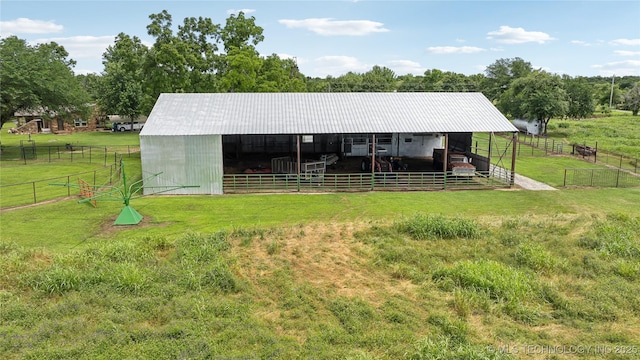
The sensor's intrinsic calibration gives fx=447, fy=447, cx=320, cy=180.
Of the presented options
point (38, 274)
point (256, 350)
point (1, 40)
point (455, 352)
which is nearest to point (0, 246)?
point (38, 274)

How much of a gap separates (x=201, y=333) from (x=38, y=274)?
5.55 m

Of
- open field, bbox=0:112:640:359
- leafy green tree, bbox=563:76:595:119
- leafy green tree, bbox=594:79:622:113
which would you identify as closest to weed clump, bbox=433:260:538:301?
open field, bbox=0:112:640:359

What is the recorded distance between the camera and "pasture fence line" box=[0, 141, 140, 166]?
3466 centimetres

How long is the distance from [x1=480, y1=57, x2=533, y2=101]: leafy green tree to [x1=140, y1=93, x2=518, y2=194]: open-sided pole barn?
58205 millimetres

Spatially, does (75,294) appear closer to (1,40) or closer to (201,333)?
(201,333)

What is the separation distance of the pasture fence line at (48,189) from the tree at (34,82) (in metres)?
12.4

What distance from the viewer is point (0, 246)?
45.0ft

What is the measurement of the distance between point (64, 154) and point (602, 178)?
40309 millimetres

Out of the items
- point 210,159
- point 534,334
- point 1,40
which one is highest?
point 1,40

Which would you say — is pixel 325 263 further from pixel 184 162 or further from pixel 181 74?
pixel 181 74

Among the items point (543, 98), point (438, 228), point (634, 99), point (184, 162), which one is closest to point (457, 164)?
point (438, 228)

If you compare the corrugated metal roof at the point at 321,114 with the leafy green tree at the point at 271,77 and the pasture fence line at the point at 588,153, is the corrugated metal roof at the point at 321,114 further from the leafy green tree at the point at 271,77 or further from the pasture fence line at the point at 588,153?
the leafy green tree at the point at 271,77

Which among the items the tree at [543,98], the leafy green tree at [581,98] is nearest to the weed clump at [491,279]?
the tree at [543,98]

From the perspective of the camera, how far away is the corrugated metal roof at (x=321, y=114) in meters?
24.5
